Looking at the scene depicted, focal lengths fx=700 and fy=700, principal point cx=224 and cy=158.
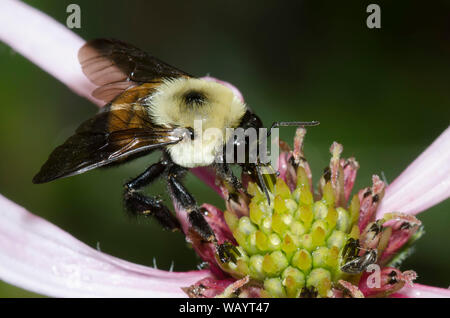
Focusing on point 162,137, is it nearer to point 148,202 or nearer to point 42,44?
point 148,202

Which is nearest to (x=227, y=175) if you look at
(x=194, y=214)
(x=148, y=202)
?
(x=194, y=214)

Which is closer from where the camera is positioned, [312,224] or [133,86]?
[312,224]

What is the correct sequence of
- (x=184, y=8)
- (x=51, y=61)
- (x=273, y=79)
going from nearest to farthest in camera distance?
(x=51, y=61), (x=273, y=79), (x=184, y=8)

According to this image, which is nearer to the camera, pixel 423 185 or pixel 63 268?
pixel 63 268

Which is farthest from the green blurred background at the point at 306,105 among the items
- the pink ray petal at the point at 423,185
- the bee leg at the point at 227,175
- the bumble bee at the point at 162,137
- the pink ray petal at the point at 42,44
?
the bee leg at the point at 227,175
